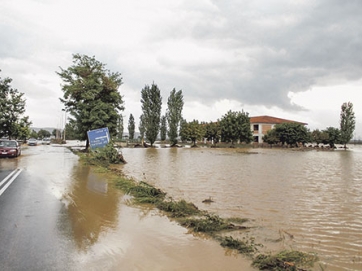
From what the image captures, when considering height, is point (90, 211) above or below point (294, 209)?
above

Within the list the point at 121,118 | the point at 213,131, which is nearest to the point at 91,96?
the point at 121,118

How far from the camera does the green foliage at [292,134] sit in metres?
65.3

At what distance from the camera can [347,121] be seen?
75.6 metres

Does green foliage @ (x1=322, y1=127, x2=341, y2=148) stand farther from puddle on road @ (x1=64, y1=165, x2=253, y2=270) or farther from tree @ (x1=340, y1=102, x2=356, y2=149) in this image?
puddle on road @ (x1=64, y1=165, x2=253, y2=270)

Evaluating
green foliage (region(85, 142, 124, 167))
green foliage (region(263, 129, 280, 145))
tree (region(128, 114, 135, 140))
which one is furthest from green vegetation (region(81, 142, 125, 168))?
tree (region(128, 114, 135, 140))

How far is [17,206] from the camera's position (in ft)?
24.5

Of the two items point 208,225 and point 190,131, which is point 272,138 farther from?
point 208,225

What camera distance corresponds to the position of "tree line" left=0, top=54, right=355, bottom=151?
29.5 meters

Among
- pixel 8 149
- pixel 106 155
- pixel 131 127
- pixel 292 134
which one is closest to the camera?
pixel 106 155

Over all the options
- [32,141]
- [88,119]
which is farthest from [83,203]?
[32,141]

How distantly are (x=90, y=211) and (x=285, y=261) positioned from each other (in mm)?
4911

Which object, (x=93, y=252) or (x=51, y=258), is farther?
(x=93, y=252)

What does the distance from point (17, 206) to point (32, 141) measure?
5617 centimetres

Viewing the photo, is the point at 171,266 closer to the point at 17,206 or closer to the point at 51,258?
the point at 51,258
